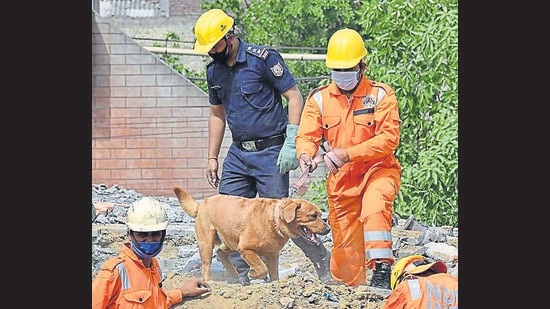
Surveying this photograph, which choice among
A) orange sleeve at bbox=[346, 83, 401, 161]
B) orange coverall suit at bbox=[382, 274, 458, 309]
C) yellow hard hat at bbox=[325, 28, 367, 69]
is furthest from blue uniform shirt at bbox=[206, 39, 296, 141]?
orange coverall suit at bbox=[382, 274, 458, 309]

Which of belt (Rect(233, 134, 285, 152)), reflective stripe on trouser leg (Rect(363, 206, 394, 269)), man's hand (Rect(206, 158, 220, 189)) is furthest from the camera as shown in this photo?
man's hand (Rect(206, 158, 220, 189))

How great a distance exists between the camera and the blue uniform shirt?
873 centimetres

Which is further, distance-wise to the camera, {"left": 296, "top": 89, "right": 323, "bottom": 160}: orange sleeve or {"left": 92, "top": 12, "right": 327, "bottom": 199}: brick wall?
{"left": 92, "top": 12, "right": 327, "bottom": 199}: brick wall

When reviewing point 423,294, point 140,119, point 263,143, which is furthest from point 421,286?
point 140,119

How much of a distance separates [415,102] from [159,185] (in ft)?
6.49

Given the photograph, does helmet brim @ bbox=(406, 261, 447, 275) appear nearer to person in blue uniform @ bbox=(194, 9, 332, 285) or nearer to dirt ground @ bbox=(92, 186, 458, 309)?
dirt ground @ bbox=(92, 186, 458, 309)

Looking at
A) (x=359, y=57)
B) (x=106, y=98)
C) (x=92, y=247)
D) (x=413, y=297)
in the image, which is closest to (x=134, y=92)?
(x=106, y=98)

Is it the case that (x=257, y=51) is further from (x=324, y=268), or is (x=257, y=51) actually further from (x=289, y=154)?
(x=324, y=268)

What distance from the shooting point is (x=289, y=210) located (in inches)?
338

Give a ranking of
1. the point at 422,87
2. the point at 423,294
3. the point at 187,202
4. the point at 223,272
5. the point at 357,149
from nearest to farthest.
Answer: the point at 423,294
the point at 357,149
the point at 223,272
the point at 187,202
the point at 422,87

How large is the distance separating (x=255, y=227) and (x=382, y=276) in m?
0.93

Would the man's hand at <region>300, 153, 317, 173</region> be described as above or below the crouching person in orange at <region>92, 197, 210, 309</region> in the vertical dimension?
above

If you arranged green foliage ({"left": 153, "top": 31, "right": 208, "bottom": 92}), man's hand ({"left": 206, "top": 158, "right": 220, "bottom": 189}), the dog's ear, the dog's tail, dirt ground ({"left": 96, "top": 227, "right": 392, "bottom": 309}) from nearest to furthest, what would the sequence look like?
dirt ground ({"left": 96, "top": 227, "right": 392, "bottom": 309})
the dog's ear
the dog's tail
man's hand ({"left": 206, "top": 158, "right": 220, "bottom": 189})
green foliage ({"left": 153, "top": 31, "right": 208, "bottom": 92})

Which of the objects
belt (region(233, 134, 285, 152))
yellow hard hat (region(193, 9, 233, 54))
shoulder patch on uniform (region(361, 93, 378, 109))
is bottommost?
belt (region(233, 134, 285, 152))
